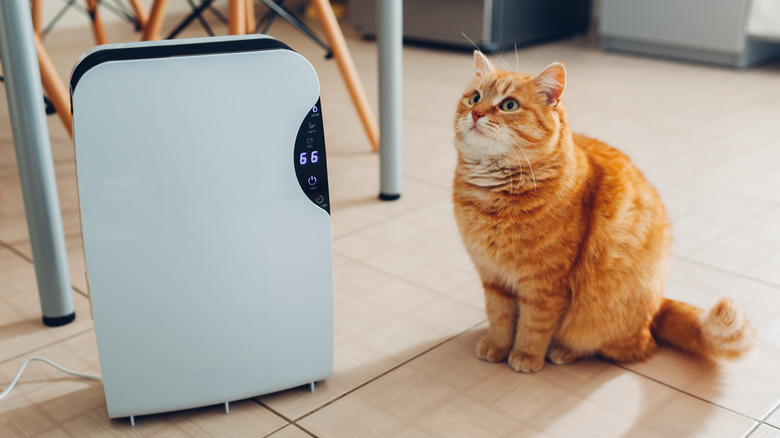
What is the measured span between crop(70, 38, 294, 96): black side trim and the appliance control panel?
11 centimetres

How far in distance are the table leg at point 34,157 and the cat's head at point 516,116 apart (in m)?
0.72

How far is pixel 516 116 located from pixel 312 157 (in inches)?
12.2

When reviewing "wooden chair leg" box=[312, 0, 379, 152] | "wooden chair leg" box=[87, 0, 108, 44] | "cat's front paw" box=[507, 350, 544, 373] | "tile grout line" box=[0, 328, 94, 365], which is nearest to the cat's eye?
"cat's front paw" box=[507, 350, 544, 373]

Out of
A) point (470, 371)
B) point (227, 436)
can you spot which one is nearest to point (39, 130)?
point (227, 436)

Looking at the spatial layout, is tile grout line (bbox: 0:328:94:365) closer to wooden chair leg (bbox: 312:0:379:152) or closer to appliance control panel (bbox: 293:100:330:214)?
appliance control panel (bbox: 293:100:330:214)

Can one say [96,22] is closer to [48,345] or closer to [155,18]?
[155,18]

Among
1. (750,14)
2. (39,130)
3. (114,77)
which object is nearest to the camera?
(114,77)

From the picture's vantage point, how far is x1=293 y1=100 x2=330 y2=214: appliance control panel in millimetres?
1049

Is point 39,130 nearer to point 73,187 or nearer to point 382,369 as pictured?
point 382,369

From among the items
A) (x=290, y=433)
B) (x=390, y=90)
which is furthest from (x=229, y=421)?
(x=390, y=90)

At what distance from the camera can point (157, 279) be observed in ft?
3.47

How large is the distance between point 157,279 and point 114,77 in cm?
28

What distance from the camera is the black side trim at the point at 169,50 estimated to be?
3.10 ft

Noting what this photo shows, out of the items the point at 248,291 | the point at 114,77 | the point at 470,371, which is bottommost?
the point at 470,371
